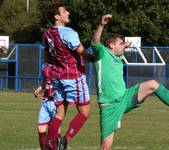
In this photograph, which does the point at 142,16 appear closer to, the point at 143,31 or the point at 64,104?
the point at 143,31

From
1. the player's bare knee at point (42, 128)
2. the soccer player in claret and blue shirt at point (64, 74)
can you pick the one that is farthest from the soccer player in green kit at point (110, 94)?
the player's bare knee at point (42, 128)

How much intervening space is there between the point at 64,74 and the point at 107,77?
0.96 meters

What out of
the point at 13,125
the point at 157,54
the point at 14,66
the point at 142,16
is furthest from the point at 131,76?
the point at 13,125

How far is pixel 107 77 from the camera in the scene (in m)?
9.40

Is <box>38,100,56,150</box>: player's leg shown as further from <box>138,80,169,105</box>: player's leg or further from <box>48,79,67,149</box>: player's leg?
<box>138,80,169,105</box>: player's leg

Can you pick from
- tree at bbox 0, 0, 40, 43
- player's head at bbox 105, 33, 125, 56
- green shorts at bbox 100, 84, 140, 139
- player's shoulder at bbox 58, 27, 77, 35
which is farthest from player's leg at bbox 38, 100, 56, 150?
tree at bbox 0, 0, 40, 43

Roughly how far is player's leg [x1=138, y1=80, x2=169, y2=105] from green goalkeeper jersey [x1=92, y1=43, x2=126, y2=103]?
0.30 metres

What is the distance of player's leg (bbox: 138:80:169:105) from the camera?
891 centimetres

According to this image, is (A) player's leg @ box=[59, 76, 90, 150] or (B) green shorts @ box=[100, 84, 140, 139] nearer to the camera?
(B) green shorts @ box=[100, 84, 140, 139]

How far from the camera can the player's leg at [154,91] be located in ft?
29.2

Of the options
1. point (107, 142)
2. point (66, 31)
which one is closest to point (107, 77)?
point (107, 142)

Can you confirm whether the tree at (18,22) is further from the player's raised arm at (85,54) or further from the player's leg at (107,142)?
the player's leg at (107,142)

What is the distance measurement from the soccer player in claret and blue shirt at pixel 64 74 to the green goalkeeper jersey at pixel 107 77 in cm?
63

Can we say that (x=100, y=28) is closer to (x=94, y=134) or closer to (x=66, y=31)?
(x=66, y=31)
